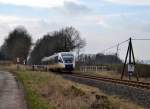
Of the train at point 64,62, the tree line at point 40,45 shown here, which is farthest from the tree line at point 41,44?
the train at point 64,62

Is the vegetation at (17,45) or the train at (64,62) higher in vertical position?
the vegetation at (17,45)

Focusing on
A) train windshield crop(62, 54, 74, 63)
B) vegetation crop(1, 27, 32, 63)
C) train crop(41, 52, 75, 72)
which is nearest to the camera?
train crop(41, 52, 75, 72)

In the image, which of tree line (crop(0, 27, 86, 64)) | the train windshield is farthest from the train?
tree line (crop(0, 27, 86, 64))

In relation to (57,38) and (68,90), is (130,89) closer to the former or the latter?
(68,90)

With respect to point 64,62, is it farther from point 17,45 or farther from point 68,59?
point 17,45

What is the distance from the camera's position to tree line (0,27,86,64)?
433ft

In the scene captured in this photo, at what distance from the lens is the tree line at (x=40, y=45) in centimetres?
13212

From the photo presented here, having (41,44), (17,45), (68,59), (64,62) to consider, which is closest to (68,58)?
(68,59)

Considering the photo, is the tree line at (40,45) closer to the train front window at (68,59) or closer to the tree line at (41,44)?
the tree line at (41,44)

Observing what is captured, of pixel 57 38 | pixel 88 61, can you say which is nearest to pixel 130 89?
pixel 88 61

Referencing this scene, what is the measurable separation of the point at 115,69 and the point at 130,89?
3990 cm

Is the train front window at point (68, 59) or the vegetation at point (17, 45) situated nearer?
the train front window at point (68, 59)

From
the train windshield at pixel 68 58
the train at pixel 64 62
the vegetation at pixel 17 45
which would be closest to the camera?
the train at pixel 64 62

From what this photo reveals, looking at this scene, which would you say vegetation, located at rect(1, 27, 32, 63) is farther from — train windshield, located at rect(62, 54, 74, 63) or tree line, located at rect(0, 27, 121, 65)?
train windshield, located at rect(62, 54, 74, 63)
